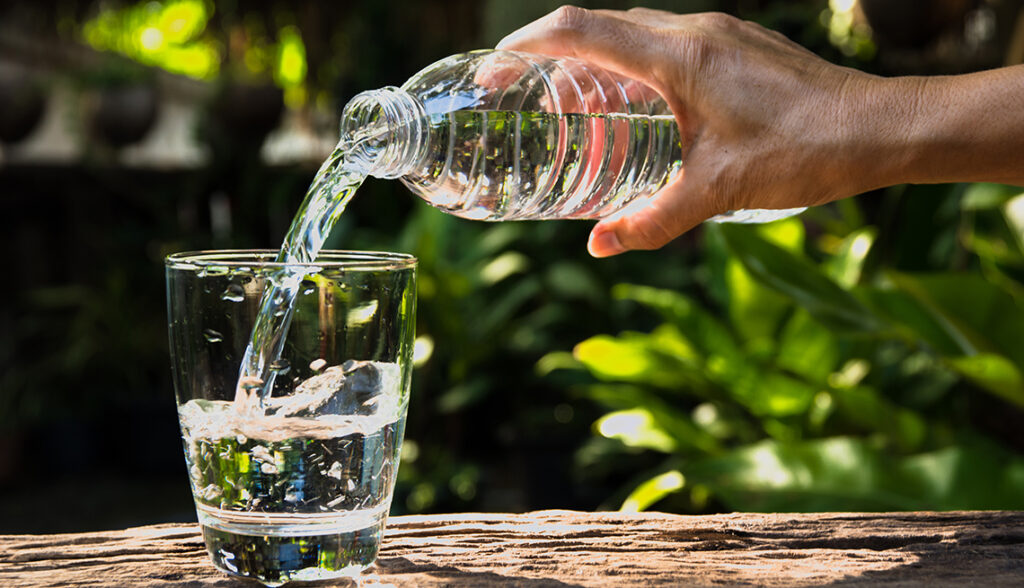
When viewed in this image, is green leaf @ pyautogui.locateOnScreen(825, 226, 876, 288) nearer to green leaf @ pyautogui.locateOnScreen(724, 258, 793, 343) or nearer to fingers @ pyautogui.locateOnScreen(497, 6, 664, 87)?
green leaf @ pyautogui.locateOnScreen(724, 258, 793, 343)

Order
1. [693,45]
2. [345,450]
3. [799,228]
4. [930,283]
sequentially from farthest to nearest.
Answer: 1. [799,228]
2. [930,283]
3. [693,45]
4. [345,450]

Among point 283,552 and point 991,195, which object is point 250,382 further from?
point 991,195

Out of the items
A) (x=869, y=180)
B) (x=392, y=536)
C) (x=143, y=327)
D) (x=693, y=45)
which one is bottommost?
(x=143, y=327)

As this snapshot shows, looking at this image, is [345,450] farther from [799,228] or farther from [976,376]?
[799,228]

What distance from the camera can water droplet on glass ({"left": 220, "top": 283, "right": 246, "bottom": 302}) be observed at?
68 centimetres

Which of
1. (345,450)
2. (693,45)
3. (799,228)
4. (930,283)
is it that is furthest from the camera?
(799,228)

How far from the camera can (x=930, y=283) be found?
60.9 inches

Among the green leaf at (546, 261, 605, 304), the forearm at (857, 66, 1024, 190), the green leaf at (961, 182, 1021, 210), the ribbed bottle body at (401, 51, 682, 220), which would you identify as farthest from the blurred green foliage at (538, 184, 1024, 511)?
the forearm at (857, 66, 1024, 190)

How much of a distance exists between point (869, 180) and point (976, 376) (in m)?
0.83

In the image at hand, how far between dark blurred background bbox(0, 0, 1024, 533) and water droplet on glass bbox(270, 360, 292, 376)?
0.97m

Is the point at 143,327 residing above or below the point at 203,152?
below

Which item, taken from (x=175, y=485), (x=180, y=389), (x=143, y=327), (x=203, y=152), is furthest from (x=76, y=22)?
(x=180, y=389)

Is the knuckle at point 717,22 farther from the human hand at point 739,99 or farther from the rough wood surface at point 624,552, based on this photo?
the rough wood surface at point 624,552

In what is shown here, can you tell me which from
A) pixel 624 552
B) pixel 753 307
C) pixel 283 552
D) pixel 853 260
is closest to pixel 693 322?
pixel 753 307
